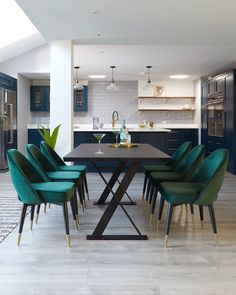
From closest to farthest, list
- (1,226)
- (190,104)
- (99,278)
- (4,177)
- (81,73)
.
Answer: (99,278), (1,226), (4,177), (81,73), (190,104)

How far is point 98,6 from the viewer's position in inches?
167

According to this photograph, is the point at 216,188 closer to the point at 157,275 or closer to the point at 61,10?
the point at 157,275

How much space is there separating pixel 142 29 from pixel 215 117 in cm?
439

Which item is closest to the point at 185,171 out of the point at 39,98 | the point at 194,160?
the point at 194,160

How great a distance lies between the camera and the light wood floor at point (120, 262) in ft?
7.70

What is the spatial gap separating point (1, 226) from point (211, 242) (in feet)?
6.61

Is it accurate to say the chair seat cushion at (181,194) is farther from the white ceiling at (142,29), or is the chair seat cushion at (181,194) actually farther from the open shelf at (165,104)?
the open shelf at (165,104)

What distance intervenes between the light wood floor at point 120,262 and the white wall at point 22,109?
5375 millimetres

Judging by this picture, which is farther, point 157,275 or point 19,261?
point 19,261

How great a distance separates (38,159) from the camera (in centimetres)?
407

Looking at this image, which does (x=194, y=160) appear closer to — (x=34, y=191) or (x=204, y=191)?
(x=204, y=191)

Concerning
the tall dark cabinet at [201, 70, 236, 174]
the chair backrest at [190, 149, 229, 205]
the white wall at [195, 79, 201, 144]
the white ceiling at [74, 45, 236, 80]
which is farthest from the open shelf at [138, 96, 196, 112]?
the chair backrest at [190, 149, 229, 205]

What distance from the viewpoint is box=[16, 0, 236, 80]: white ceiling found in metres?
4.22

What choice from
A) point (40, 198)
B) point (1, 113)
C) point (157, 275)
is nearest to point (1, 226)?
point (40, 198)
